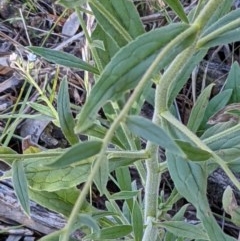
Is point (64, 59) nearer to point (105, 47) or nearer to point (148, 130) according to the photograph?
point (105, 47)

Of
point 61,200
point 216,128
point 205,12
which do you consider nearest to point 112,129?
point 205,12

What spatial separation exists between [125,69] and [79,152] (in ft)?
0.36

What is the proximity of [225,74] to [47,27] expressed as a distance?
653 mm

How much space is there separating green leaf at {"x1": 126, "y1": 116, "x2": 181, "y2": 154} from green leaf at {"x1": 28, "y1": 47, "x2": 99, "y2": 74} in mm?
425

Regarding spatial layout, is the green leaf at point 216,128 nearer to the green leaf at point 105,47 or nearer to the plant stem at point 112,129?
the green leaf at point 105,47

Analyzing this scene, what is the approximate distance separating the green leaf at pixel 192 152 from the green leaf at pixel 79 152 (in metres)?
0.21

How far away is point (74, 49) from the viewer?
219 centimetres

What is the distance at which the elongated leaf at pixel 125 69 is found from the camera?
750 millimetres

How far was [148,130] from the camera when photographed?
0.75 metres

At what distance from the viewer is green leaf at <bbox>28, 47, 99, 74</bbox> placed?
1.16 meters

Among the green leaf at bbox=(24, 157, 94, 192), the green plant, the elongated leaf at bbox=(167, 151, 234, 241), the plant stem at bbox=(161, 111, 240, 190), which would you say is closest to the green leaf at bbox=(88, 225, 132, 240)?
the green plant

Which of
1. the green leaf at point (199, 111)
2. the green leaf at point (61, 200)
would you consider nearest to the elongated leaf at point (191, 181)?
the green leaf at point (199, 111)

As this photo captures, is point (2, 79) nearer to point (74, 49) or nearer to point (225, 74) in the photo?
point (74, 49)

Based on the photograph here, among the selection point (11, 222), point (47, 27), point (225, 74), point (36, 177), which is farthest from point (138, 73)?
point (47, 27)
